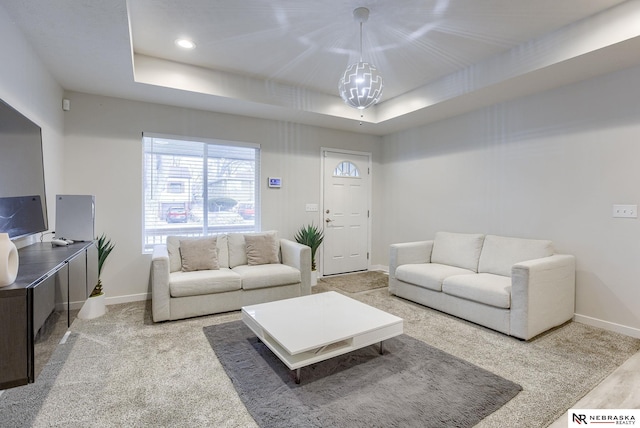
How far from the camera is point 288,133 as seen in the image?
4.77 m

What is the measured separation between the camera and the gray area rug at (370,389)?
174 centimetres

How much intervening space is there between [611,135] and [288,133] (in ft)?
12.2

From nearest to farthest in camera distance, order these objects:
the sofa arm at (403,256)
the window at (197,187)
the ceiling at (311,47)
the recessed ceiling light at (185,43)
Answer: the ceiling at (311,47), the recessed ceiling light at (185,43), the window at (197,187), the sofa arm at (403,256)

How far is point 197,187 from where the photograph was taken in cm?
416

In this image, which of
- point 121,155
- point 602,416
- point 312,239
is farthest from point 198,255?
point 602,416

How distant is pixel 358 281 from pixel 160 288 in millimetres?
2771

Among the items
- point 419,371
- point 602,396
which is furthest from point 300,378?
point 602,396

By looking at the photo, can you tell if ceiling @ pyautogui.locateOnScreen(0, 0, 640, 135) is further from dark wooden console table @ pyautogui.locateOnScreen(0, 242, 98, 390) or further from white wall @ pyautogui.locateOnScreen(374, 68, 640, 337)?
dark wooden console table @ pyautogui.locateOnScreen(0, 242, 98, 390)

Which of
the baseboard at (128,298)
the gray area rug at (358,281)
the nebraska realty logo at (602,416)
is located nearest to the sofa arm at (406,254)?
the gray area rug at (358,281)

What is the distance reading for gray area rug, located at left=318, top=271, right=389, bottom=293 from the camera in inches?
176

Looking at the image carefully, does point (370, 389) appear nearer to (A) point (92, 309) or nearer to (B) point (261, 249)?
(B) point (261, 249)

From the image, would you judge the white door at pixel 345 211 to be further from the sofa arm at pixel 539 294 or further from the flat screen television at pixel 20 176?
the flat screen television at pixel 20 176

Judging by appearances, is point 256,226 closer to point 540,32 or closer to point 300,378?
point 300,378

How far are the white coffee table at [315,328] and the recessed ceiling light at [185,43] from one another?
2.51 metres
